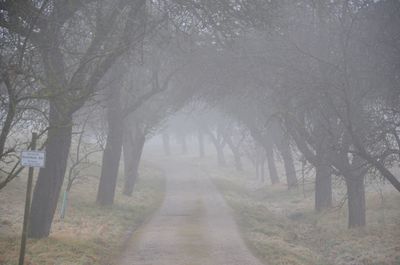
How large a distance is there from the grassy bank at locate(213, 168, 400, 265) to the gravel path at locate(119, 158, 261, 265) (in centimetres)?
63

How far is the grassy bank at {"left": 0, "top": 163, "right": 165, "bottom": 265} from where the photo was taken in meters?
12.4

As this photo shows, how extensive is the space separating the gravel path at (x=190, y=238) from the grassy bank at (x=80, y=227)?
2.30 ft

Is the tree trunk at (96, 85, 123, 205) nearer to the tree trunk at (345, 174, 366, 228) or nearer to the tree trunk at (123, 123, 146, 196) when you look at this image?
the tree trunk at (123, 123, 146, 196)

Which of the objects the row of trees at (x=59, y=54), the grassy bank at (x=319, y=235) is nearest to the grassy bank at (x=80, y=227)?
the row of trees at (x=59, y=54)

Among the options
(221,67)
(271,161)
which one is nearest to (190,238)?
(221,67)

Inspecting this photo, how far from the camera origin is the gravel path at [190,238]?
13039 mm

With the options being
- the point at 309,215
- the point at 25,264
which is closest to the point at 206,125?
the point at 309,215

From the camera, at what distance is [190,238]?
629 inches

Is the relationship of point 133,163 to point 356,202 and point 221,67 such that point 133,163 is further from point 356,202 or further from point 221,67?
point 356,202

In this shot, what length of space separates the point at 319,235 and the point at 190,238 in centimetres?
580

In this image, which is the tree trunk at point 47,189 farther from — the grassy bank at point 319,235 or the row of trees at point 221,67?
the grassy bank at point 319,235

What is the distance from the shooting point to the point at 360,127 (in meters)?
16.0

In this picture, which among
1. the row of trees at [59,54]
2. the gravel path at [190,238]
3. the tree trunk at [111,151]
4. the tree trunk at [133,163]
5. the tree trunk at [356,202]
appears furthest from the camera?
the tree trunk at [133,163]

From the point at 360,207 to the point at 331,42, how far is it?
636 cm
